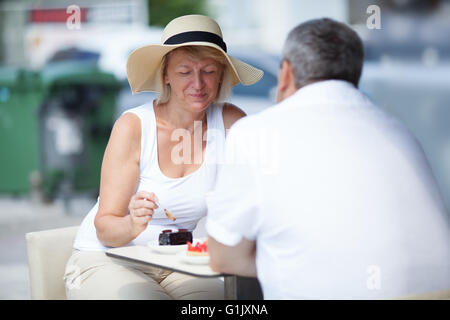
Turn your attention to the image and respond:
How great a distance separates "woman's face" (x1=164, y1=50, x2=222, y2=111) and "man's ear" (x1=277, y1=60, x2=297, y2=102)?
809 mm

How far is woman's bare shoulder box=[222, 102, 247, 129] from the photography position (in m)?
3.21

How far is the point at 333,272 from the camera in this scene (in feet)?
6.75

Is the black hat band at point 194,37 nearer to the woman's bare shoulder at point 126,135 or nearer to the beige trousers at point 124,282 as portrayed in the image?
the woman's bare shoulder at point 126,135

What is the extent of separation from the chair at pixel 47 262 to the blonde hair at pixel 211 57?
713mm

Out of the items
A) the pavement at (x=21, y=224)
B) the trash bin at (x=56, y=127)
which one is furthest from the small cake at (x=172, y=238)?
the trash bin at (x=56, y=127)

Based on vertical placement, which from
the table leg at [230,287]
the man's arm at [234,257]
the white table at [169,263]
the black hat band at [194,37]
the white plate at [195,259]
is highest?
the black hat band at [194,37]

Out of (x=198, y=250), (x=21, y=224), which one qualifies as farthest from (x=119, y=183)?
(x=21, y=224)

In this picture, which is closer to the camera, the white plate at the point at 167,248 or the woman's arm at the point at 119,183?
the white plate at the point at 167,248

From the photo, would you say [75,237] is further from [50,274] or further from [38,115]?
[38,115]

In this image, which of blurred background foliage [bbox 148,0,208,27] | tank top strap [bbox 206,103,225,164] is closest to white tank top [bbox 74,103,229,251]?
tank top strap [bbox 206,103,225,164]

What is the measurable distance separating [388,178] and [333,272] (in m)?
0.29

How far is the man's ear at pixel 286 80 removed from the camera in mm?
2197
